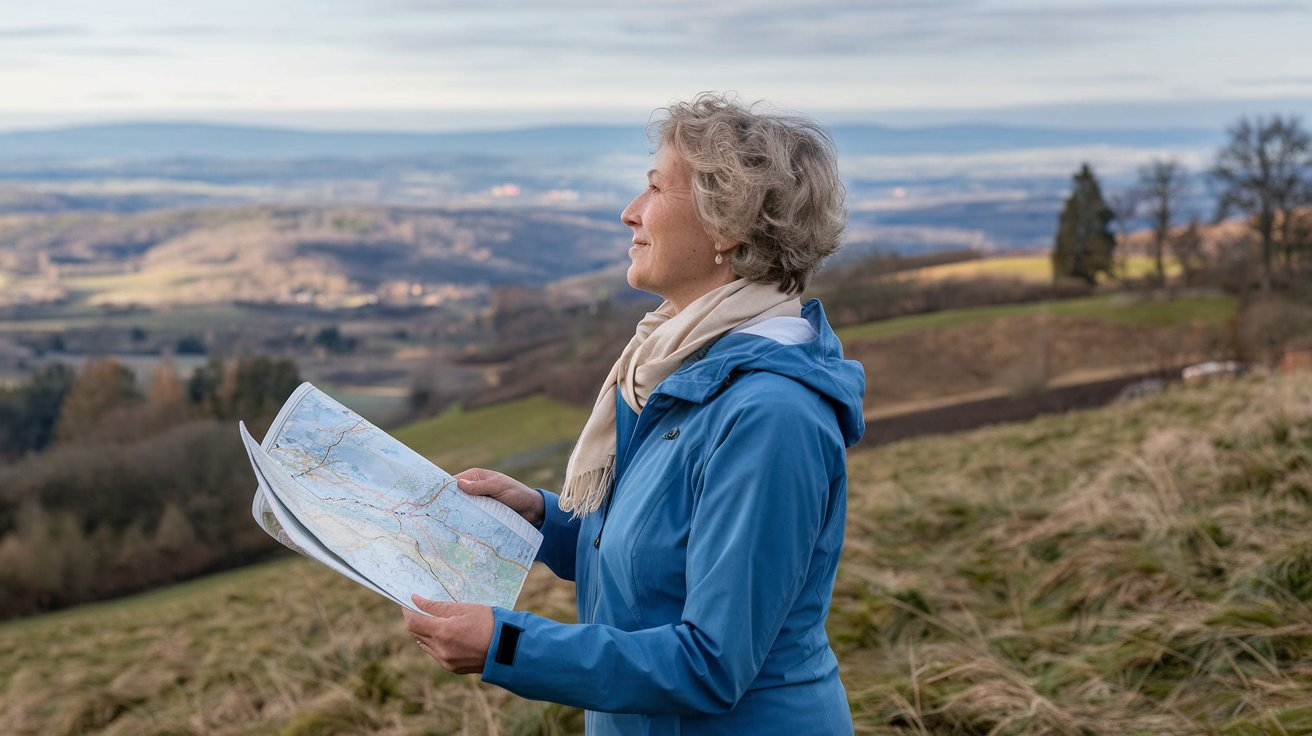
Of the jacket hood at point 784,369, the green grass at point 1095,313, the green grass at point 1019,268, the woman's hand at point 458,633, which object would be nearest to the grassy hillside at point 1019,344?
the green grass at point 1095,313

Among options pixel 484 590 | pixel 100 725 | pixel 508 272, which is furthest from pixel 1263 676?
pixel 508 272

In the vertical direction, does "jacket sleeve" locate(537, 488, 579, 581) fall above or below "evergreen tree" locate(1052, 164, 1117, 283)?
above

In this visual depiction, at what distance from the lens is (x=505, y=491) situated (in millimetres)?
2584

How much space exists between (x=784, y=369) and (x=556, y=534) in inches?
35.0

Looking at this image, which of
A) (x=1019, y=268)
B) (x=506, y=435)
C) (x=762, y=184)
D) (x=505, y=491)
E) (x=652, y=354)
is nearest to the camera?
(x=762, y=184)

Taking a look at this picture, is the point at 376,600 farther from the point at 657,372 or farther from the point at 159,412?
the point at 159,412

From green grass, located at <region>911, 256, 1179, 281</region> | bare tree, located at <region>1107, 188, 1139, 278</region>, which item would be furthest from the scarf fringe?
bare tree, located at <region>1107, 188, 1139, 278</region>

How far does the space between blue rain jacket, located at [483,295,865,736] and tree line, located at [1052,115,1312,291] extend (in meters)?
41.3

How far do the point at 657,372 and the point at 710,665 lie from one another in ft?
1.84

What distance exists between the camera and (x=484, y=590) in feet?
7.30

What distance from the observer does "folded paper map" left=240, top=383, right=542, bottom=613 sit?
80.6 inches

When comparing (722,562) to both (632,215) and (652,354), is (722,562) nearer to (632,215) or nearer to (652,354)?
(652,354)

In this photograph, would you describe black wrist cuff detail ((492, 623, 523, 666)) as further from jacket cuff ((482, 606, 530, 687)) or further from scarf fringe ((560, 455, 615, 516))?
scarf fringe ((560, 455, 615, 516))

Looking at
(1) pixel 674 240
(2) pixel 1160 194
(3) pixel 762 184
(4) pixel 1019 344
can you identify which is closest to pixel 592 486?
(1) pixel 674 240
